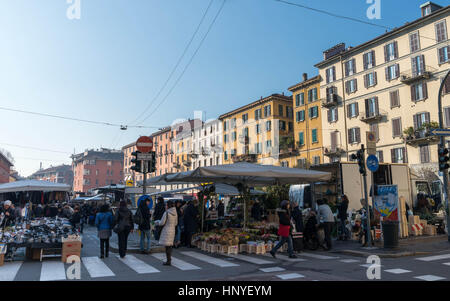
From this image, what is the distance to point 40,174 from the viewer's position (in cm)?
13825

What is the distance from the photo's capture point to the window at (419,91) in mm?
31127

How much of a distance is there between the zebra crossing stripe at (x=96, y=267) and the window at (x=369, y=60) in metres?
33.6

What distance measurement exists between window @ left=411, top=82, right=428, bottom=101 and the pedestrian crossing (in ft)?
81.7

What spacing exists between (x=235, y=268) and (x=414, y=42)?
31.4 metres

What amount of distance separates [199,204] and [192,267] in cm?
543

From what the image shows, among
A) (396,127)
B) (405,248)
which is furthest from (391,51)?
(405,248)

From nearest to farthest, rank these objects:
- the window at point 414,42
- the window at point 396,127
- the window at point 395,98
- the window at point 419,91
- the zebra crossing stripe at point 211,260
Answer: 1. the zebra crossing stripe at point 211,260
2. the window at point 419,91
3. the window at point 414,42
4. the window at point 396,127
5. the window at point 395,98

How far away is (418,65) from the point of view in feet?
104

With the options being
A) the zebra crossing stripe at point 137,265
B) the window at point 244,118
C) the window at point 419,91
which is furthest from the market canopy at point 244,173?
the window at point 244,118

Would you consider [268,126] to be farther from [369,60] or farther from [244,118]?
[369,60]

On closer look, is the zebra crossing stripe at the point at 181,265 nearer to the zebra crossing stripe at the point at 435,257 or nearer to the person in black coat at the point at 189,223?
the person in black coat at the point at 189,223

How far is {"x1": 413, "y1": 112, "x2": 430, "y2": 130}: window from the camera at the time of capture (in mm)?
30772

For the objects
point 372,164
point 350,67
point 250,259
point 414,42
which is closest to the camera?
point 250,259
